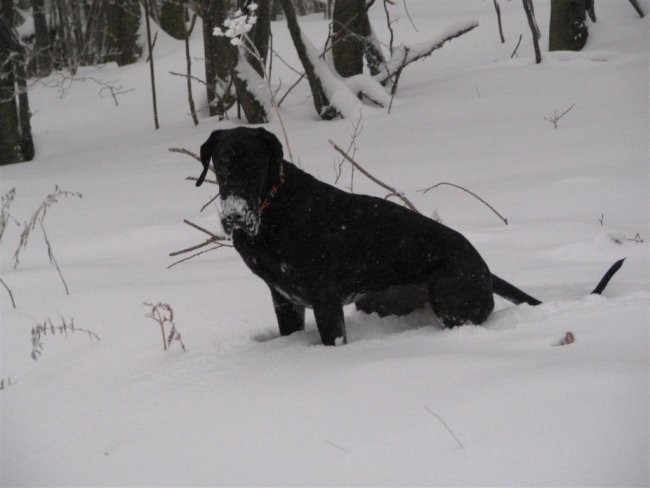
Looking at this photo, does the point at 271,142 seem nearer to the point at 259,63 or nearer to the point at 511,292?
the point at 511,292

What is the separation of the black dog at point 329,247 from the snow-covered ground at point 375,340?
168 millimetres

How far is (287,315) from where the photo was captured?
3.74 metres

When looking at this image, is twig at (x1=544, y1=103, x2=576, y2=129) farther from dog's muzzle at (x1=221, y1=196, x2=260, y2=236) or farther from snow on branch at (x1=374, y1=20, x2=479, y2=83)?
dog's muzzle at (x1=221, y1=196, x2=260, y2=236)

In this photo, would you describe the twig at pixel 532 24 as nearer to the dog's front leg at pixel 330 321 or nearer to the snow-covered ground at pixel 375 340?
the snow-covered ground at pixel 375 340

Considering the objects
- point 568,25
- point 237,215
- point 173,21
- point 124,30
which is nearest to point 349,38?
point 568,25

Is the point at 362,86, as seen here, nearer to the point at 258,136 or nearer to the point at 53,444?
the point at 258,136

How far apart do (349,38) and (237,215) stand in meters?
7.89

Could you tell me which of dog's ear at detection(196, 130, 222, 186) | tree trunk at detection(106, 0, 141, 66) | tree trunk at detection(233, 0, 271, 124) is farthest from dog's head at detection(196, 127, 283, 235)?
tree trunk at detection(106, 0, 141, 66)

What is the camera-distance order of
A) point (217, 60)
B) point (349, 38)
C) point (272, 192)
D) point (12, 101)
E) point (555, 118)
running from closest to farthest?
point (272, 192) < point (555, 118) < point (12, 101) < point (349, 38) < point (217, 60)

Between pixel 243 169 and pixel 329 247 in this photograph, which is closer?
pixel 243 169

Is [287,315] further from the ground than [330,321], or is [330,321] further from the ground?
[330,321]

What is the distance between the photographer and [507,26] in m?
14.4

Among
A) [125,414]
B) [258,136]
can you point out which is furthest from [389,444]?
[258,136]

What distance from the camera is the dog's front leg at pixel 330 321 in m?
3.42
